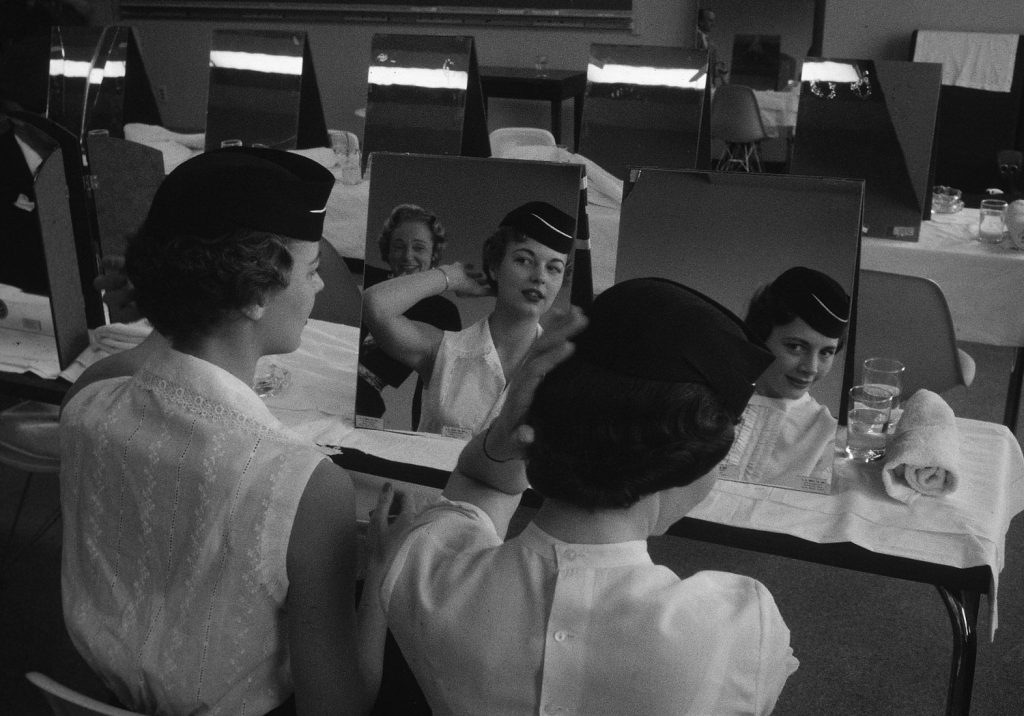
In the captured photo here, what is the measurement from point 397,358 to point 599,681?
3.28ft

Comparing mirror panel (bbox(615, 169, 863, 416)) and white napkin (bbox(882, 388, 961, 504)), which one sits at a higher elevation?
mirror panel (bbox(615, 169, 863, 416))

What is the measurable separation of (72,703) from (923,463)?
1.24 meters

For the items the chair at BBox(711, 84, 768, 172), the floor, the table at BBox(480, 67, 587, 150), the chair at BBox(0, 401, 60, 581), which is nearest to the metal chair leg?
the floor

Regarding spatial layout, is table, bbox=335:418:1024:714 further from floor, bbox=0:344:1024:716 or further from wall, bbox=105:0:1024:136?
wall, bbox=105:0:1024:136

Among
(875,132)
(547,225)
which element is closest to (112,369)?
(547,225)

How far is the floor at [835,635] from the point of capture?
7.20 feet

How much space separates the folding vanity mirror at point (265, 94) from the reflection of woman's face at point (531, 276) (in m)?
2.10


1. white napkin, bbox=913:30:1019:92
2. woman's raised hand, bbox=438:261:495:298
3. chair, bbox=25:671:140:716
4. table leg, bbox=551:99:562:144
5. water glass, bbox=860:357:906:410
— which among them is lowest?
chair, bbox=25:671:140:716

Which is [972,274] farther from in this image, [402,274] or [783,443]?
[402,274]

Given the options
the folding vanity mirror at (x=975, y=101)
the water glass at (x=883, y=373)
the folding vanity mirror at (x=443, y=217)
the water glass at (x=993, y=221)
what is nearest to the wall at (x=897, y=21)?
the folding vanity mirror at (x=975, y=101)

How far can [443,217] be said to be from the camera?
185 centimetres

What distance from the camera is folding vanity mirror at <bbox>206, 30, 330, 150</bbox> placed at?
363cm

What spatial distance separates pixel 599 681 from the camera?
96cm

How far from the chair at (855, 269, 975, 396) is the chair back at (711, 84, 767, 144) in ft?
13.5
